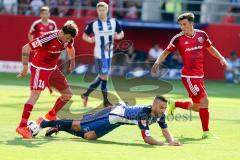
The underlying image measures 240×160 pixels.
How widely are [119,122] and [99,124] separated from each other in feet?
1.10

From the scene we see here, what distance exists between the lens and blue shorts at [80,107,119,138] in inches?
513

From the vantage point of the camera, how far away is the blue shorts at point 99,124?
1302 cm

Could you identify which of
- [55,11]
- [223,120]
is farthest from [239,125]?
[55,11]

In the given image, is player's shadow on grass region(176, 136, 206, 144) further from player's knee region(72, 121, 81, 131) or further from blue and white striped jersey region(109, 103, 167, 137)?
player's knee region(72, 121, 81, 131)

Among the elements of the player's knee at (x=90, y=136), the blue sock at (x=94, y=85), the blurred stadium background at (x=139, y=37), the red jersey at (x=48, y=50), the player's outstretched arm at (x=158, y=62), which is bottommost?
the blurred stadium background at (x=139, y=37)

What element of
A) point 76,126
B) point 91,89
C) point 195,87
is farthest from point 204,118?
point 91,89

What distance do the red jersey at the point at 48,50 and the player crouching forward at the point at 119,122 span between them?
44.3 inches

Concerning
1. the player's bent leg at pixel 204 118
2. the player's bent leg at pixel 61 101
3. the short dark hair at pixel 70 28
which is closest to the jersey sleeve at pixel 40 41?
the short dark hair at pixel 70 28

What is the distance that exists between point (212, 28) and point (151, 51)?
107 inches

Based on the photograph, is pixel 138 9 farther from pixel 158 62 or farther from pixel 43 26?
pixel 158 62

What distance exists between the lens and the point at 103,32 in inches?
800

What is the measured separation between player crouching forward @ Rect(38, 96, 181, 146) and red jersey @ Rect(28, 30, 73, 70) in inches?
44.3

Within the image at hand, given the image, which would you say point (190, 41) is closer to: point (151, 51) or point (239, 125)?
point (239, 125)

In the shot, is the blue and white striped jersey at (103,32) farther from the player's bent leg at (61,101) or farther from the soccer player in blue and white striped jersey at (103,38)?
the player's bent leg at (61,101)
